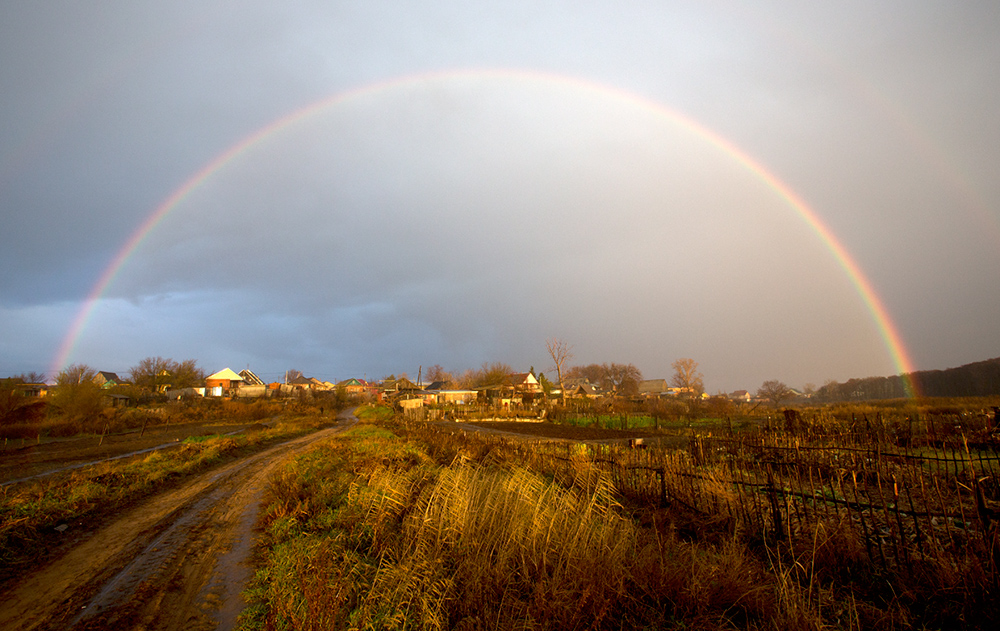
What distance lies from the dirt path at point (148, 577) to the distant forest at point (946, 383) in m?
60.8

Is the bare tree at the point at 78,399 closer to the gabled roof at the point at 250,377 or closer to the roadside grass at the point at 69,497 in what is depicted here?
the roadside grass at the point at 69,497

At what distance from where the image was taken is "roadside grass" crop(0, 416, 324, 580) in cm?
795

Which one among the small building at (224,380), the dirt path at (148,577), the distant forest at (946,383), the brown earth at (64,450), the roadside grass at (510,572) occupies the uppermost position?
the small building at (224,380)

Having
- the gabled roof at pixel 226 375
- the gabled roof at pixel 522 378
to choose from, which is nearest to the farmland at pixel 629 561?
the gabled roof at pixel 522 378

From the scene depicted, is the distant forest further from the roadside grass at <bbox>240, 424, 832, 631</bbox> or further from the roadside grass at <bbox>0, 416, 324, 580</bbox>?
Result: the roadside grass at <bbox>0, 416, 324, 580</bbox>

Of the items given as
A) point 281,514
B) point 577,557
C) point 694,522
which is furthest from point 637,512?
point 281,514

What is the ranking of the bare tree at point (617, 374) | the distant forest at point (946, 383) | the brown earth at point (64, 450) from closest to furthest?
the brown earth at point (64, 450)
the distant forest at point (946, 383)
the bare tree at point (617, 374)

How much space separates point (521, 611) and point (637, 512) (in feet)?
14.5

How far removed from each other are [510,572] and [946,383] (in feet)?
239

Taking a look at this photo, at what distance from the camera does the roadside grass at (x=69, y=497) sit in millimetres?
7953

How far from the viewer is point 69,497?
424 inches

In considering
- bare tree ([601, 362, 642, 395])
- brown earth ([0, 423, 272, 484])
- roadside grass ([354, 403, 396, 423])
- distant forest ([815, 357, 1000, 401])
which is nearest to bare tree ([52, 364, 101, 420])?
brown earth ([0, 423, 272, 484])

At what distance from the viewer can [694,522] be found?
716 centimetres

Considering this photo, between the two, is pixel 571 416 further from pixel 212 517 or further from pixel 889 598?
pixel 889 598
